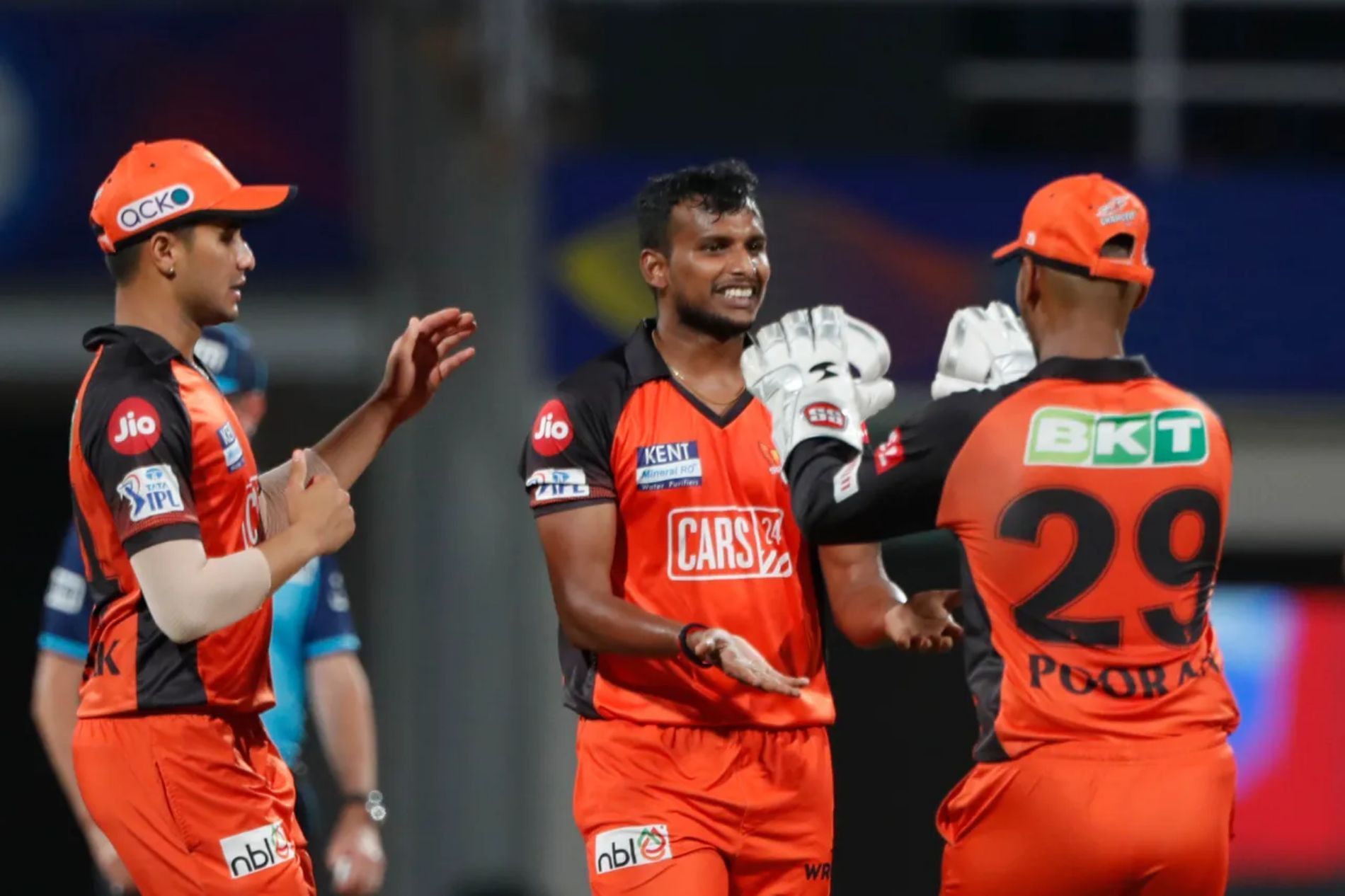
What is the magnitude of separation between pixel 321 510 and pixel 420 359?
658 millimetres

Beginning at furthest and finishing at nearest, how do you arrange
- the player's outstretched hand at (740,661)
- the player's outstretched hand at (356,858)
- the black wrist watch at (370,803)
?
1. the black wrist watch at (370,803)
2. the player's outstretched hand at (356,858)
3. the player's outstretched hand at (740,661)

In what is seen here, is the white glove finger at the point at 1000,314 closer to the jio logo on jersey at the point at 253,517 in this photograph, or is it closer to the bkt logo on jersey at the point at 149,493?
the jio logo on jersey at the point at 253,517

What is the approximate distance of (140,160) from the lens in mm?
5047

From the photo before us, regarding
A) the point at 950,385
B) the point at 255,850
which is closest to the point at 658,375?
the point at 950,385

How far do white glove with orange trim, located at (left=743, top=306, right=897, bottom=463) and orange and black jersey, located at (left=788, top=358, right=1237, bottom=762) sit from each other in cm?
34

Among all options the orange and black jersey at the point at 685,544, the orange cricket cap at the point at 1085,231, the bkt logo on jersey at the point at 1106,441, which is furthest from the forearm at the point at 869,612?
the orange cricket cap at the point at 1085,231

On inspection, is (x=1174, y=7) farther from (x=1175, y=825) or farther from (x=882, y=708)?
(x=1175, y=825)

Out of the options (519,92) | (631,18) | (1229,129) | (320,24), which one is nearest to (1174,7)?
(1229,129)

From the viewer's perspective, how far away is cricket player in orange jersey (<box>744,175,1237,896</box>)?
4551mm

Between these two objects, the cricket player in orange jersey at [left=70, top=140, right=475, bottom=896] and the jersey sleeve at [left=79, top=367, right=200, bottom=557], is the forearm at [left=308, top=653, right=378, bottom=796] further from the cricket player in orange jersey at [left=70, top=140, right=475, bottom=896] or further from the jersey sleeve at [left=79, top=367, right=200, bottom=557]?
the jersey sleeve at [left=79, top=367, right=200, bottom=557]

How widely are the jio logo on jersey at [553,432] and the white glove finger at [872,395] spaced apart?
698 mm

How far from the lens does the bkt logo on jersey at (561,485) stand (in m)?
5.37

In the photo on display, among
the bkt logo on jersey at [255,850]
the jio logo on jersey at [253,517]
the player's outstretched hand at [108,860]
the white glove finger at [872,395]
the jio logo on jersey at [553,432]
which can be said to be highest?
the white glove finger at [872,395]

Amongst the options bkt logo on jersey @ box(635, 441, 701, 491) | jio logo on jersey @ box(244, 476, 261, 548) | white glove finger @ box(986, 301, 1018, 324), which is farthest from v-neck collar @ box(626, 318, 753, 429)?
jio logo on jersey @ box(244, 476, 261, 548)
